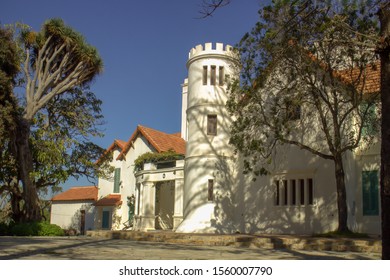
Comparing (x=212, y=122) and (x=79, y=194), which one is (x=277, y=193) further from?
(x=79, y=194)

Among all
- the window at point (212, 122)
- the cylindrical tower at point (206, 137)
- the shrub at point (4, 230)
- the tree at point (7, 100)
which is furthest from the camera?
the window at point (212, 122)

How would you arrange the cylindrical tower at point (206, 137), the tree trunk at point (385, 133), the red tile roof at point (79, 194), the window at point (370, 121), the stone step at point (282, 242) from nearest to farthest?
the tree trunk at point (385, 133), the stone step at point (282, 242), the window at point (370, 121), the cylindrical tower at point (206, 137), the red tile roof at point (79, 194)

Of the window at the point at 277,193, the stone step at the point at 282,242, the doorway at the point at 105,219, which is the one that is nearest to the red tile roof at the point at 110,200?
the doorway at the point at 105,219

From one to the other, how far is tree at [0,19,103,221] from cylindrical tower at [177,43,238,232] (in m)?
5.38

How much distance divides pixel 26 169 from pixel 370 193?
1532cm

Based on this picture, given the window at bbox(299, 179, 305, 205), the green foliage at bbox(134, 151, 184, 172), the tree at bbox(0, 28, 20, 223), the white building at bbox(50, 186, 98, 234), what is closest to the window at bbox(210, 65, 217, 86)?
the green foliage at bbox(134, 151, 184, 172)

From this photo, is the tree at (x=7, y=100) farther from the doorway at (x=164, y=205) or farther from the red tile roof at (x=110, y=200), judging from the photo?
the red tile roof at (x=110, y=200)

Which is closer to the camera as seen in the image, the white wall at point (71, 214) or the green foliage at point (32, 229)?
the green foliage at point (32, 229)

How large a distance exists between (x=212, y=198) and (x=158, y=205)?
7397 millimetres

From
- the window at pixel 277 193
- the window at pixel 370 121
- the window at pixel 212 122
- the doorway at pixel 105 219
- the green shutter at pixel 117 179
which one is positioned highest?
the window at pixel 212 122

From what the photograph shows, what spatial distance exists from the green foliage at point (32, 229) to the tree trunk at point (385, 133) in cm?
1632

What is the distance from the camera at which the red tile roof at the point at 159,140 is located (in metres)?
31.2

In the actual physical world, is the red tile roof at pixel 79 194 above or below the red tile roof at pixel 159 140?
below
